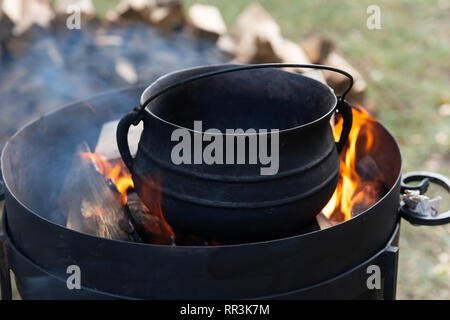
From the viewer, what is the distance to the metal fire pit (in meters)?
1.63

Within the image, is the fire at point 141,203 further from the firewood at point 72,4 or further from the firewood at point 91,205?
the firewood at point 72,4

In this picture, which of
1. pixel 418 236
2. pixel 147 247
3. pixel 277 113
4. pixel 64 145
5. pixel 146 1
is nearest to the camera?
pixel 147 247

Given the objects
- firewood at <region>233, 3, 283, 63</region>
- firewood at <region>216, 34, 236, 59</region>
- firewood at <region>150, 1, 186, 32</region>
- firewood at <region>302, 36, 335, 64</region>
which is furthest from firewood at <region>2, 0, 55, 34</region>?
firewood at <region>302, 36, 335, 64</region>

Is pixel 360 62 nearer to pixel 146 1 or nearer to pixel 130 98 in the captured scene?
pixel 146 1

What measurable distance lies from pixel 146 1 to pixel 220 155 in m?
2.99

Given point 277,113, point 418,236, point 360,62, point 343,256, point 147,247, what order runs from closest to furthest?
point 147,247 → point 343,256 → point 277,113 → point 418,236 → point 360,62

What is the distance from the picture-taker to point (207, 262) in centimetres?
162

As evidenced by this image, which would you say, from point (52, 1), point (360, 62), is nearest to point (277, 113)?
point (52, 1)

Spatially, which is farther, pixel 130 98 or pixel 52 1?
pixel 52 1

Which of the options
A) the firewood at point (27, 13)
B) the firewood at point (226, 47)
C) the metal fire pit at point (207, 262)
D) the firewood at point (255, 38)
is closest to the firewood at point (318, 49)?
the firewood at point (255, 38)

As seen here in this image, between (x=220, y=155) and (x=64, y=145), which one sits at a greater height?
(x=220, y=155)

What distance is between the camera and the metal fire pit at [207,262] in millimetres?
1632

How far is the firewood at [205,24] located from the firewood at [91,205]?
6.82 ft

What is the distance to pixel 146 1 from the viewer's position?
170 inches
